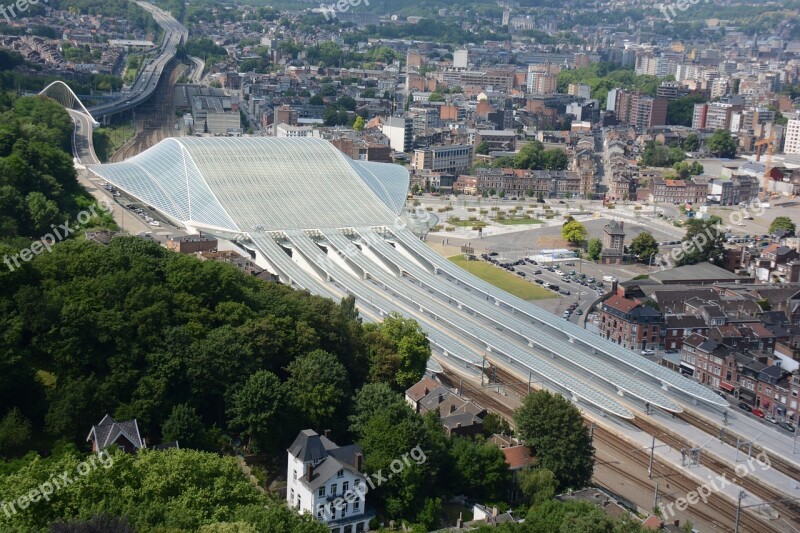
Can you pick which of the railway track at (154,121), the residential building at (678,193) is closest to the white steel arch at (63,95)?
the railway track at (154,121)

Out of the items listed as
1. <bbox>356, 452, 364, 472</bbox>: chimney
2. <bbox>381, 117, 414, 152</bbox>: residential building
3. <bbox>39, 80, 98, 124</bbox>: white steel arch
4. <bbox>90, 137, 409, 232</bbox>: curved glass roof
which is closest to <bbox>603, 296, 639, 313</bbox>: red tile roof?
<bbox>90, 137, 409, 232</bbox>: curved glass roof

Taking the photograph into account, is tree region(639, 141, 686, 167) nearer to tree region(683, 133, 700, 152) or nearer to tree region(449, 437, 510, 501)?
tree region(683, 133, 700, 152)

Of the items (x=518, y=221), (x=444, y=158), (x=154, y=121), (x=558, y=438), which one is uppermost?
(x=558, y=438)

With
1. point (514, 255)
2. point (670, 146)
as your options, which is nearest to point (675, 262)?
point (514, 255)

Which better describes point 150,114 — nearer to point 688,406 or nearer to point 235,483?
point 688,406

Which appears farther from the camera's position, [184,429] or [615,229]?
[615,229]

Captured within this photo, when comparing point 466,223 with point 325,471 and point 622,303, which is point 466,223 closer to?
point 622,303

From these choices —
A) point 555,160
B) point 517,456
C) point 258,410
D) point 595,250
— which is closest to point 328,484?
point 258,410
